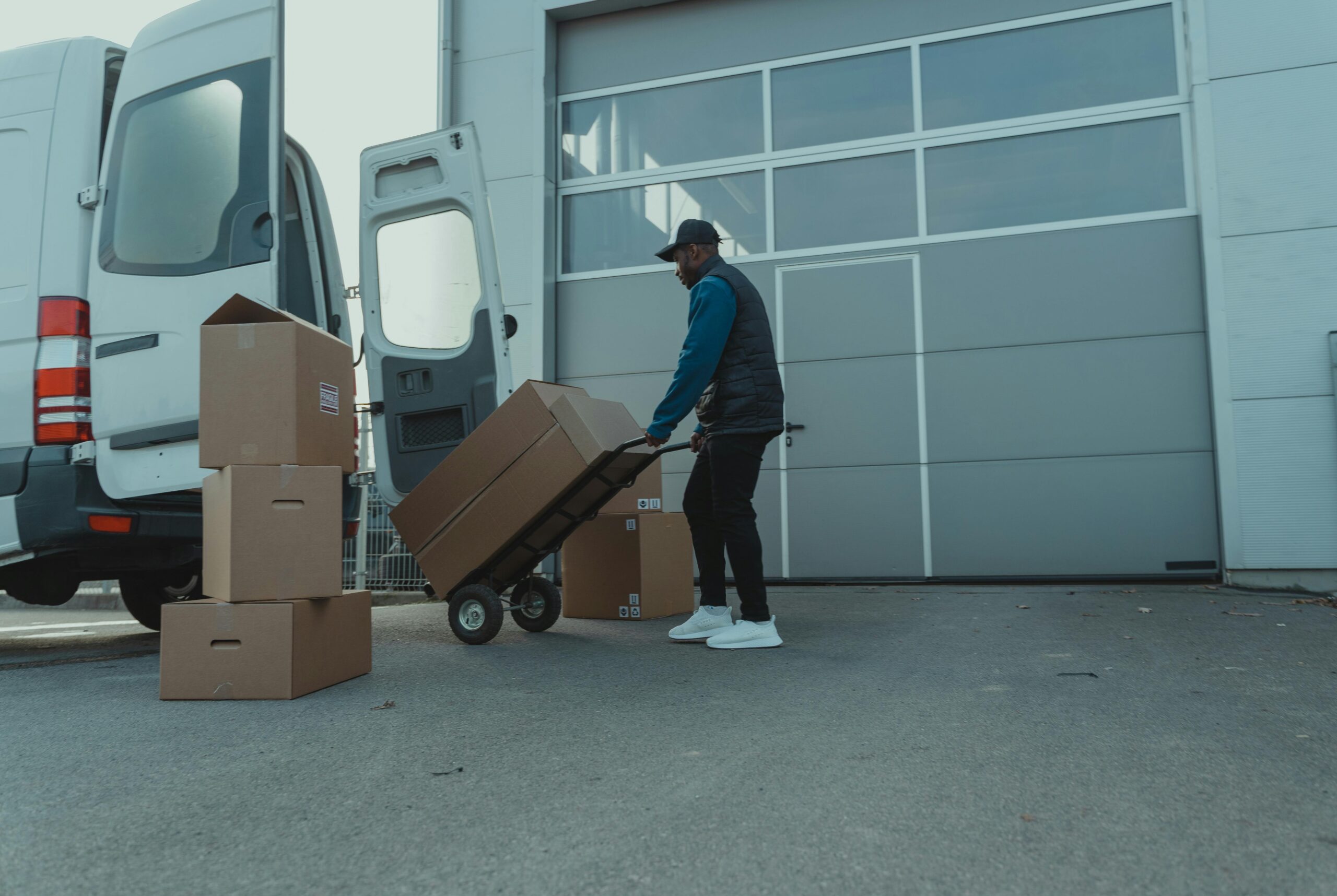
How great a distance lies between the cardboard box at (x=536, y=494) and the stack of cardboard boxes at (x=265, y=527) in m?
0.74

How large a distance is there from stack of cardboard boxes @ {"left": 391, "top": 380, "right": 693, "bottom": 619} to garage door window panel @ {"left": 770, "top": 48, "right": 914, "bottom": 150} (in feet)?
11.7

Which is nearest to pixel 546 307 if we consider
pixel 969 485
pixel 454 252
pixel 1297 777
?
pixel 454 252

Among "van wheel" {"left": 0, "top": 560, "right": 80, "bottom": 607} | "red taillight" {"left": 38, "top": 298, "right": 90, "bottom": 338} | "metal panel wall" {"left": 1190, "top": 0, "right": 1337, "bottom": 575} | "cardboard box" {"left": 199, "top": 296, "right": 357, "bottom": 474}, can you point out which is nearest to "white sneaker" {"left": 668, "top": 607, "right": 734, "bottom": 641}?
"cardboard box" {"left": 199, "top": 296, "right": 357, "bottom": 474}

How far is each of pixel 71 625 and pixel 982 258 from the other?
6.43 m

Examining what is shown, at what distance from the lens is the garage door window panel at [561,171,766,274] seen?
22.9ft

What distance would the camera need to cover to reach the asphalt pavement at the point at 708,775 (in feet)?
5.11

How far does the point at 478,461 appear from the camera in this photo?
160 inches

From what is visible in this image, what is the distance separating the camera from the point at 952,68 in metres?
6.65

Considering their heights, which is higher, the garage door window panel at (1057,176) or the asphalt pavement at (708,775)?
the garage door window panel at (1057,176)

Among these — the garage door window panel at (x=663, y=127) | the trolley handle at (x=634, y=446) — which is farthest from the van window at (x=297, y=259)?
the garage door window panel at (x=663, y=127)

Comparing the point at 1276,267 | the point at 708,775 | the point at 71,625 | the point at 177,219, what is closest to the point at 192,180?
the point at 177,219

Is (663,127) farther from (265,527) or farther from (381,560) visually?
(265,527)

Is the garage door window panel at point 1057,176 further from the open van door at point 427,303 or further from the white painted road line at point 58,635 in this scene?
the white painted road line at point 58,635

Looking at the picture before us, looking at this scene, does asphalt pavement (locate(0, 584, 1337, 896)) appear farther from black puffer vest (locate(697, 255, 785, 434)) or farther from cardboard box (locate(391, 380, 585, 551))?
black puffer vest (locate(697, 255, 785, 434))
